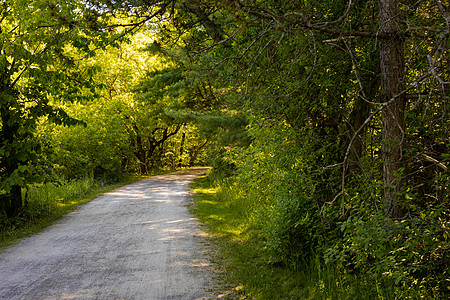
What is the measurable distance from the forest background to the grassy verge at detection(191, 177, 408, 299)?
106 mm

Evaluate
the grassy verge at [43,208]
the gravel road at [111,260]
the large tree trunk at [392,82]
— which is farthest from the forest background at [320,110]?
the gravel road at [111,260]

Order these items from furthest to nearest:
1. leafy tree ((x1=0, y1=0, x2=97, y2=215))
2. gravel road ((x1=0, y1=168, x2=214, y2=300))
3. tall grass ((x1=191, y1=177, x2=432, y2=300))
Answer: leafy tree ((x1=0, y1=0, x2=97, y2=215)) → gravel road ((x1=0, y1=168, x2=214, y2=300)) → tall grass ((x1=191, y1=177, x2=432, y2=300))

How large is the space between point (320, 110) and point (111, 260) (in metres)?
4.56

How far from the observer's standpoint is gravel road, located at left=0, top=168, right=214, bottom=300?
516 centimetres

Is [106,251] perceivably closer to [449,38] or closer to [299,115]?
[299,115]

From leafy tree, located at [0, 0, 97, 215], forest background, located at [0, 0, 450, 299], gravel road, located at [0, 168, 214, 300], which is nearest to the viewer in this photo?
forest background, located at [0, 0, 450, 299]

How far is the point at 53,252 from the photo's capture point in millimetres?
7086

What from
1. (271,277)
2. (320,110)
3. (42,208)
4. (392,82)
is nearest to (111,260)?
(271,277)

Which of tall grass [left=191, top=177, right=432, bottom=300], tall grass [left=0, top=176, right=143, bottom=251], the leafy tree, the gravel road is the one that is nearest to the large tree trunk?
tall grass [left=191, top=177, right=432, bottom=300]

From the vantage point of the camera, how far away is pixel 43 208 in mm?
10977

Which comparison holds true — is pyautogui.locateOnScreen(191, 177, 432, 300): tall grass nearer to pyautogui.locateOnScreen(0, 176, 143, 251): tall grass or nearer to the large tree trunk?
the large tree trunk

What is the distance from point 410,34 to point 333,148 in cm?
220

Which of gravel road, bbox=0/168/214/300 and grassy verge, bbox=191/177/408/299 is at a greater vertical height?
gravel road, bbox=0/168/214/300

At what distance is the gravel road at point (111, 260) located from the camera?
5.16 metres
